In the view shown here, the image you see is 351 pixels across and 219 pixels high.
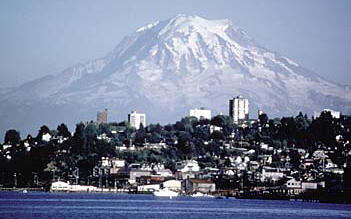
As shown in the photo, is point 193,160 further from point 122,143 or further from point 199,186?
point 199,186

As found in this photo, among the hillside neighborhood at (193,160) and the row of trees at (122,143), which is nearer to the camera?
the hillside neighborhood at (193,160)

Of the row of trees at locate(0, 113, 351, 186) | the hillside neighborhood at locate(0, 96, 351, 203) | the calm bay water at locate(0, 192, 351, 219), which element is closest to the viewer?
the calm bay water at locate(0, 192, 351, 219)

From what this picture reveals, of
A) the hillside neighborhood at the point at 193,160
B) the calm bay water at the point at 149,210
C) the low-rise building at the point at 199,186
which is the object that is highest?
the hillside neighborhood at the point at 193,160

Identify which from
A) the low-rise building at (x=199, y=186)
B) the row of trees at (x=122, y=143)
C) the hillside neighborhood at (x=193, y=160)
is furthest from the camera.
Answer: the row of trees at (x=122, y=143)

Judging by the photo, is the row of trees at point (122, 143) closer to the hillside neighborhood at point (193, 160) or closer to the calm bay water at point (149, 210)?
the hillside neighborhood at point (193, 160)

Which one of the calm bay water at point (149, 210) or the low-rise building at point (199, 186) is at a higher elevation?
the low-rise building at point (199, 186)

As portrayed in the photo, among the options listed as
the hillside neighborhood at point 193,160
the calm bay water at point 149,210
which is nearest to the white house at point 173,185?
the hillside neighborhood at point 193,160

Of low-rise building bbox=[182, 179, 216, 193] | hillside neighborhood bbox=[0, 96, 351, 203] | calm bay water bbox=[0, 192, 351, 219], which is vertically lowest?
calm bay water bbox=[0, 192, 351, 219]

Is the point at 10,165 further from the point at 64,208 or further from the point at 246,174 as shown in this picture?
the point at 64,208

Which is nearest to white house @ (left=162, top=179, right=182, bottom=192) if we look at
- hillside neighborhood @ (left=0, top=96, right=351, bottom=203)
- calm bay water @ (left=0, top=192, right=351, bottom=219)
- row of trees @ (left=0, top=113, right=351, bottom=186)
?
hillside neighborhood @ (left=0, top=96, right=351, bottom=203)

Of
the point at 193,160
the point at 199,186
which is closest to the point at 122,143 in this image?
the point at 193,160

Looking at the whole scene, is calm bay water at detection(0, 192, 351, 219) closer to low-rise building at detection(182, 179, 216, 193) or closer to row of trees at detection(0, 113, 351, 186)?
low-rise building at detection(182, 179, 216, 193)

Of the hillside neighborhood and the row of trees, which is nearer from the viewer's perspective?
the hillside neighborhood
